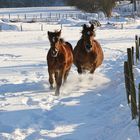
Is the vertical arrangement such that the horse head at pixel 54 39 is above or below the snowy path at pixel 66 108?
above

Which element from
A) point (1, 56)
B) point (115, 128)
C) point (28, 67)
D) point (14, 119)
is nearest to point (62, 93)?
point (14, 119)

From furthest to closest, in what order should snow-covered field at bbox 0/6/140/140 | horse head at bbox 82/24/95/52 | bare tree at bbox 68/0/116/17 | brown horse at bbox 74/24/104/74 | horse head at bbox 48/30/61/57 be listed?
bare tree at bbox 68/0/116/17
brown horse at bbox 74/24/104/74
horse head at bbox 82/24/95/52
horse head at bbox 48/30/61/57
snow-covered field at bbox 0/6/140/140

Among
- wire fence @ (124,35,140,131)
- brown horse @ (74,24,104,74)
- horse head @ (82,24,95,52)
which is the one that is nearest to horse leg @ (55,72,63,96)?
horse head @ (82,24,95,52)

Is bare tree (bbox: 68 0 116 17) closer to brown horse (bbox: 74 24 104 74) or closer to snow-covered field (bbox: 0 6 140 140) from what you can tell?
snow-covered field (bbox: 0 6 140 140)

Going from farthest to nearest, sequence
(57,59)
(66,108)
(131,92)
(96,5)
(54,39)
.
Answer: (96,5) → (57,59) → (54,39) → (66,108) → (131,92)

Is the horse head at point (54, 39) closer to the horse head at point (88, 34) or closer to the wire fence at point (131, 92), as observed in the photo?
the horse head at point (88, 34)

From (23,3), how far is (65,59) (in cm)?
15587

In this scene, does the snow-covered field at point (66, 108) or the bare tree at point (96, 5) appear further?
the bare tree at point (96, 5)

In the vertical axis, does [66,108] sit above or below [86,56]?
below

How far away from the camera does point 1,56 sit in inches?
878

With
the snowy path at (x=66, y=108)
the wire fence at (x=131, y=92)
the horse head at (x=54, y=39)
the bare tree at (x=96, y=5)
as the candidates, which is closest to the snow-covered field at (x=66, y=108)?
the snowy path at (x=66, y=108)

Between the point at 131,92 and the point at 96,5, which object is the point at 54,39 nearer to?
the point at 131,92

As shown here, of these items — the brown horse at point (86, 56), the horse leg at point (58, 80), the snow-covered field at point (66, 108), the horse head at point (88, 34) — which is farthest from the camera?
the brown horse at point (86, 56)

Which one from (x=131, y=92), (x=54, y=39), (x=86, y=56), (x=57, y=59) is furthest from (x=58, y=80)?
(x=131, y=92)
